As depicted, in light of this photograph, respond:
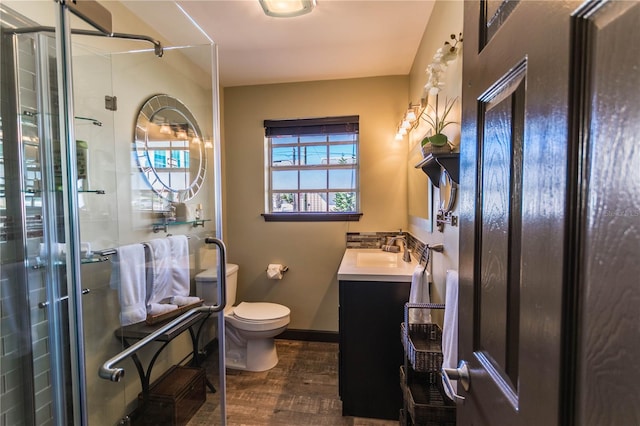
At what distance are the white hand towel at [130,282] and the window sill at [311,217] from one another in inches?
55.4

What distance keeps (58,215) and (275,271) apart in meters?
1.86

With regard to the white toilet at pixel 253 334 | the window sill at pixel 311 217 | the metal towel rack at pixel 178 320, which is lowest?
the white toilet at pixel 253 334

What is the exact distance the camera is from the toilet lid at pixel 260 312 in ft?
7.85

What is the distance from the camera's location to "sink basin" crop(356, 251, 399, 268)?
2.47m

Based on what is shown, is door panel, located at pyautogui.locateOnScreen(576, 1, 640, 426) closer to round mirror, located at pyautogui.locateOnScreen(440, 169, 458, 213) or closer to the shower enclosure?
round mirror, located at pyautogui.locateOnScreen(440, 169, 458, 213)

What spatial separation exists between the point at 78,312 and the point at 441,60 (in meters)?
1.96

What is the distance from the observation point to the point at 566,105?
15.9 inches

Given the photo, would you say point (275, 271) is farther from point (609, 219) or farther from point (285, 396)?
point (609, 219)

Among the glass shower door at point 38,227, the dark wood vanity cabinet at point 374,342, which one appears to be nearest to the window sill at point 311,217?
the dark wood vanity cabinet at point 374,342

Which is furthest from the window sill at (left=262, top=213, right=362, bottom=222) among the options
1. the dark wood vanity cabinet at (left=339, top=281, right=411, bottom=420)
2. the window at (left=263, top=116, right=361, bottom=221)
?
the dark wood vanity cabinet at (left=339, top=281, right=411, bottom=420)

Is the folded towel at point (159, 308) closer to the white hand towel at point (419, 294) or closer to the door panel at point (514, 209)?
the white hand towel at point (419, 294)

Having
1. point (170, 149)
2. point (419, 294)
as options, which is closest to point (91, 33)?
point (170, 149)

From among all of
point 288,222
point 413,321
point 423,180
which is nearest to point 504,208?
point 413,321

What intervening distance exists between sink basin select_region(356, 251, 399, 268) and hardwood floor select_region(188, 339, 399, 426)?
93cm
